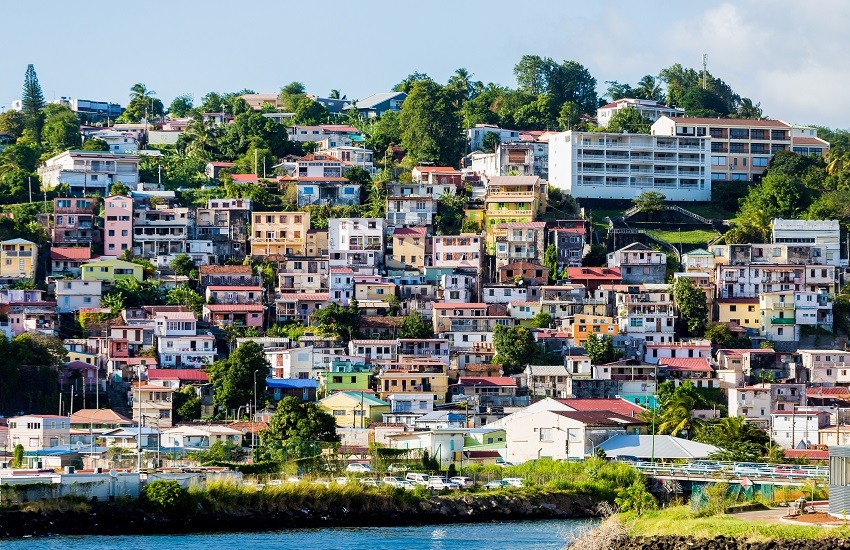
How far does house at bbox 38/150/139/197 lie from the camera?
75.1m

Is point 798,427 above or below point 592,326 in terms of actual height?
below

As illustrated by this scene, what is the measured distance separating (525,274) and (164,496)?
92.5ft

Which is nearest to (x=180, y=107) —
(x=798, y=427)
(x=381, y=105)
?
(x=381, y=105)

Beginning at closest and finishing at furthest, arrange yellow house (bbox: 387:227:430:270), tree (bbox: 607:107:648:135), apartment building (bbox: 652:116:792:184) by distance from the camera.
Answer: yellow house (bbox: 387:227:430:270), apartment building (bbox: 652:116:792:184), tree (bbox: 607:107:648:135)

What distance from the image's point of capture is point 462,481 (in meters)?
48.9

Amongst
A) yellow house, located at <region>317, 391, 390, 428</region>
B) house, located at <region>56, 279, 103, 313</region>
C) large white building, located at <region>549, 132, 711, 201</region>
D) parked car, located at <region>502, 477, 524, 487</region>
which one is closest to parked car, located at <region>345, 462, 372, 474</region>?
parked car, located at <region>502, 477, 524, 487</region>

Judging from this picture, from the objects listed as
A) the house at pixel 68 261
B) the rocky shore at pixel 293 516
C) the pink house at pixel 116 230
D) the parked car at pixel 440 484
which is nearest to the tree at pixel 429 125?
the pink house at pixel 116 230

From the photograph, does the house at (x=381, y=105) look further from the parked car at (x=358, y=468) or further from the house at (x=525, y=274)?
the parked car at (x=358, y=468)

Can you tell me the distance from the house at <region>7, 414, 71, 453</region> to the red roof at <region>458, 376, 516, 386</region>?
14.2 m

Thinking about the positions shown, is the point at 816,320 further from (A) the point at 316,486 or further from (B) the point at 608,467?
(A) the point at 316,486

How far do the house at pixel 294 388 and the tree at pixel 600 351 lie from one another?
384 inches

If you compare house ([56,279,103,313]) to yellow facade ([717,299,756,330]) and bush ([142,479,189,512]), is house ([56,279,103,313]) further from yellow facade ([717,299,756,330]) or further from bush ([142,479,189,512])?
yellow facade ([717,299,756,330])

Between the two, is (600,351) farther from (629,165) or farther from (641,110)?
(641,110)

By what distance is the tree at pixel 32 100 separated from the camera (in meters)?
89.6
